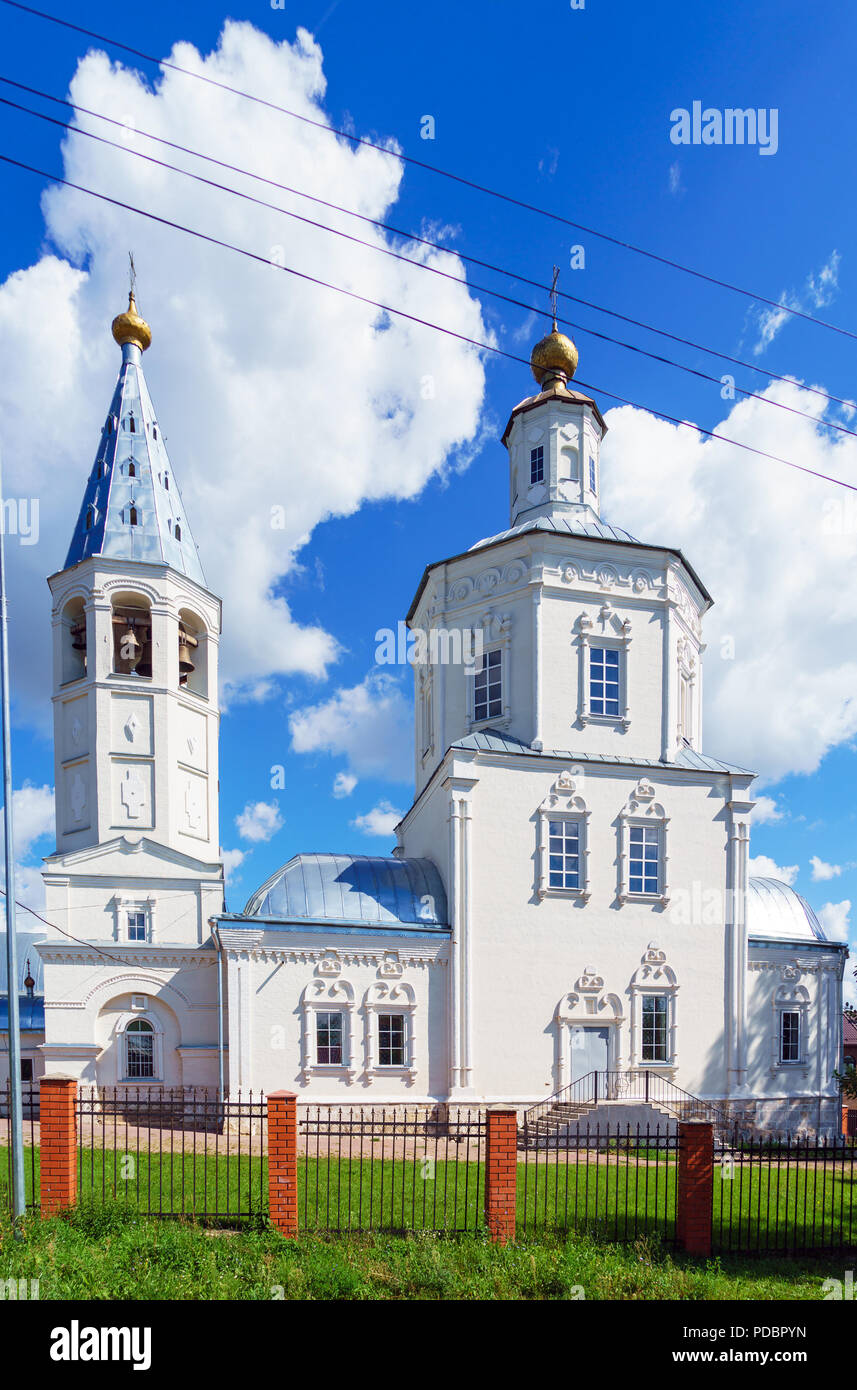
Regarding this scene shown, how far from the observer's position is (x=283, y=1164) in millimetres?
9055

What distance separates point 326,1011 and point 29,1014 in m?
8.79

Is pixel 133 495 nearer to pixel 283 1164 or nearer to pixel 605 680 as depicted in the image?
pixel 605 680

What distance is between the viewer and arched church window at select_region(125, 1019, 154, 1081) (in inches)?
714

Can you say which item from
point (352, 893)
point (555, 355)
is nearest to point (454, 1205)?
point (352, 893)

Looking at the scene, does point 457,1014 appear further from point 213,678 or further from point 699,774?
point 213,678

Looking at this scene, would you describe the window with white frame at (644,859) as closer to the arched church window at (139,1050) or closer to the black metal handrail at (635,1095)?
the black metal handrail at (635,1095)

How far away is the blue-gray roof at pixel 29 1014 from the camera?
21141 millimetres

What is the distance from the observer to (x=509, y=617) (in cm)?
2086

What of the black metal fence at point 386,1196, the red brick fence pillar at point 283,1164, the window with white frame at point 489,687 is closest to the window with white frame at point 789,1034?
the window with white frame at point 489,687

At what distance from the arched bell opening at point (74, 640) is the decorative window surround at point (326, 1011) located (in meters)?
8.82
